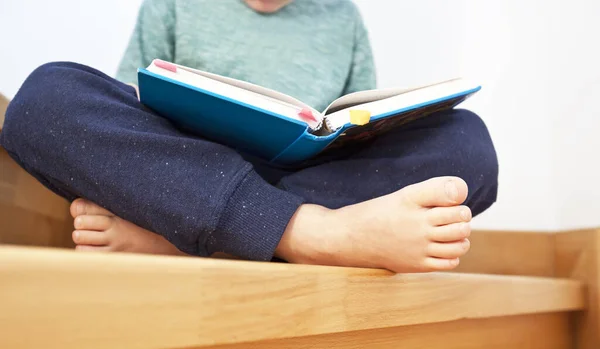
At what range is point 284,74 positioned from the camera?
82cm

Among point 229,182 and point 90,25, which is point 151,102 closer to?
point 229,182

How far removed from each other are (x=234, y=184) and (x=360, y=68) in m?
0.52

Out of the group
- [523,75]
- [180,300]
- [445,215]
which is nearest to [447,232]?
[445,215]

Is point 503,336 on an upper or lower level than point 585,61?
lower

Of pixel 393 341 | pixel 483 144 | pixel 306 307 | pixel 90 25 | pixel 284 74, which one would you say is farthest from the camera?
pixel 90 25

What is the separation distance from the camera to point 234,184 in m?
0.45

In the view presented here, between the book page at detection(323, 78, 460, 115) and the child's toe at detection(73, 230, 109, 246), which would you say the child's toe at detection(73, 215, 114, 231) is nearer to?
the child's toe at detection(73, 230, 109, 246)

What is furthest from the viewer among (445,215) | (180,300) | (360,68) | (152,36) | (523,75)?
(523,75)

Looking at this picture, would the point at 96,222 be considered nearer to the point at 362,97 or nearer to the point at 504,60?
the point at 362,97

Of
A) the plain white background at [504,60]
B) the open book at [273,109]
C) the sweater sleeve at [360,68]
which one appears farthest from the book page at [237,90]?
the plain white background at [504,60]

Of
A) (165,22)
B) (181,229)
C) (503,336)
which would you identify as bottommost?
(503,336)

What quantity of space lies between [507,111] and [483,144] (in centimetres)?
51

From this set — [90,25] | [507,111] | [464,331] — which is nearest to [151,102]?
[464,331]

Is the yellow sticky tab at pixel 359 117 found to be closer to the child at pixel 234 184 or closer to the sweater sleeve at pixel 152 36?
the child at pixel 234 184
